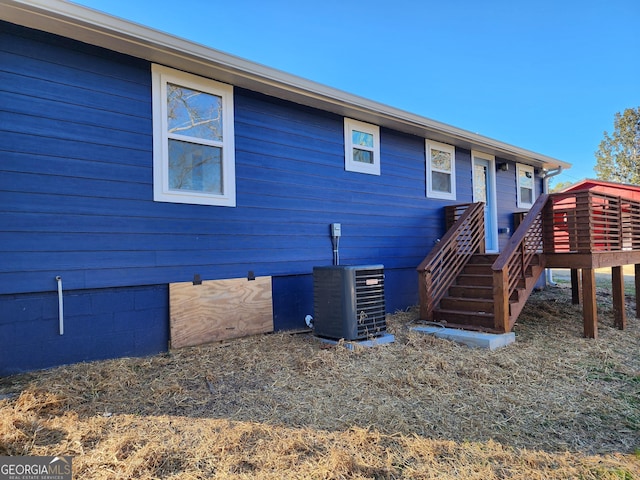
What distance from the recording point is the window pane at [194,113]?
4094mm

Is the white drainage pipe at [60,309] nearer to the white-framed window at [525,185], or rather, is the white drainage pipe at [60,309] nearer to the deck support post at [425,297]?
the deck support post at [425,297]

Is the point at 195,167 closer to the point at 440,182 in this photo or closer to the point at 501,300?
the point at 501,300

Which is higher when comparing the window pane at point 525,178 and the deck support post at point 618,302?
the window pane at point 525,178

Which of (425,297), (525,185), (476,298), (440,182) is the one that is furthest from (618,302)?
(525,185)

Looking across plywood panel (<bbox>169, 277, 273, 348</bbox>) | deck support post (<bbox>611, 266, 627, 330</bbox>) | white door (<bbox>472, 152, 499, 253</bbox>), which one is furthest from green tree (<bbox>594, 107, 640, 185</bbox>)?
plywood panel (<bbox>169, 277, 273, 348</bbox>)

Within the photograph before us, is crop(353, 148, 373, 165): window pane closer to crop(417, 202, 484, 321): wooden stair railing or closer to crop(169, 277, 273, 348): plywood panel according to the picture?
crop(417, 202, 484, 321): wooden stair railing

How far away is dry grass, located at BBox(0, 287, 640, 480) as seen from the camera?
1997 mm

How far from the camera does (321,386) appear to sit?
316cm

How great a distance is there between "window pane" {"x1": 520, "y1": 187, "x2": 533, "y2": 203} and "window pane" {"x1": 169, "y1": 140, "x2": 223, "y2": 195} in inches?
296

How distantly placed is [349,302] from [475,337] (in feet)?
5.05

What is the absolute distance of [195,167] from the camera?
4.23m

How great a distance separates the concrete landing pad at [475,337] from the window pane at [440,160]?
3423mm

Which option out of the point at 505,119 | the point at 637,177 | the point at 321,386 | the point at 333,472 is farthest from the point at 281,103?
the point at 637,177

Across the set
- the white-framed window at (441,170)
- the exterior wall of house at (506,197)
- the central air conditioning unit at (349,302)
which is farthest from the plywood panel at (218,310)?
the exterior wall of house at (506,197)
